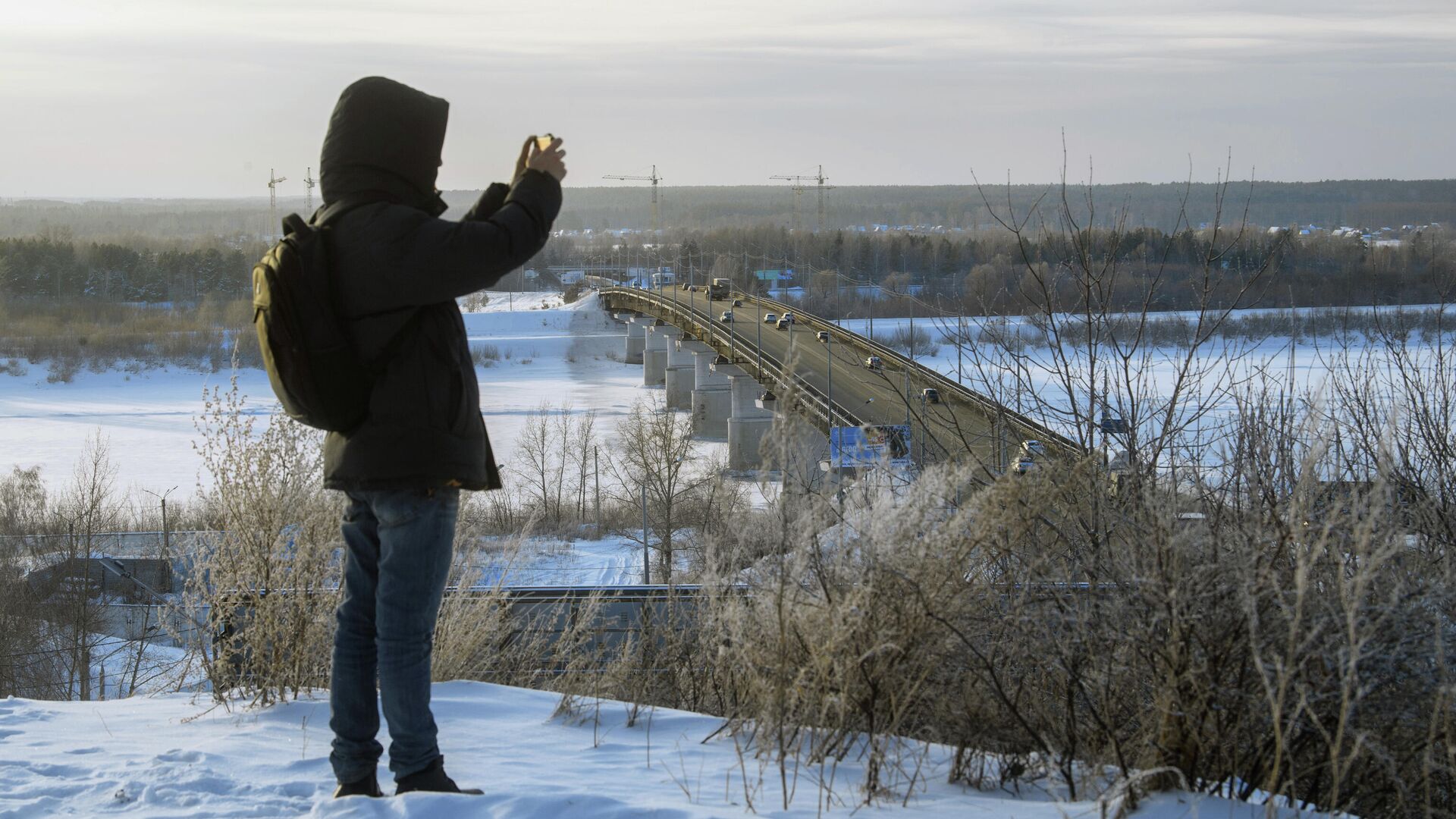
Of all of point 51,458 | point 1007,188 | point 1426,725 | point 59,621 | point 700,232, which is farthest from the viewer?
point 700,232

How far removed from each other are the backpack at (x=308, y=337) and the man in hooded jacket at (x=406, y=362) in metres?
0.04

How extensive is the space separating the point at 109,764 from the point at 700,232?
154 meters

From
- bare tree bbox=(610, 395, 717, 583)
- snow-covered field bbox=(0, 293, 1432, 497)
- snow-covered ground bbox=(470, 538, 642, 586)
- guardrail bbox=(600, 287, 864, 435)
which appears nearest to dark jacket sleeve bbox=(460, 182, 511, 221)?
snow-covered ground bbox=(470, 538, 642, 586)

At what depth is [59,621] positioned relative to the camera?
925 inches

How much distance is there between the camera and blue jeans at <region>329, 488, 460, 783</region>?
340cm

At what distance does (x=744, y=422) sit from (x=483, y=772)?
143 feet

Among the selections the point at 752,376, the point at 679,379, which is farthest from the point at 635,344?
the point at 752,376

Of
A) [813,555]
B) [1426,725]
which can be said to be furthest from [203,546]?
[1426,725]

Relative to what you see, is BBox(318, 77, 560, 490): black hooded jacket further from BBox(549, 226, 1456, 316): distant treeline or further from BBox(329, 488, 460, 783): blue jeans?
BBox(549, 226, 1456, 316): distant treeline

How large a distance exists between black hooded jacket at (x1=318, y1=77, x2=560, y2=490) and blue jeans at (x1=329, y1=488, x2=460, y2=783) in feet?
0.43

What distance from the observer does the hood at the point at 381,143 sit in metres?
3.37

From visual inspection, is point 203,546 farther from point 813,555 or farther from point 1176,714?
point 1176,714

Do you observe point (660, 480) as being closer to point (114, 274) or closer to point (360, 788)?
point (360, 788)

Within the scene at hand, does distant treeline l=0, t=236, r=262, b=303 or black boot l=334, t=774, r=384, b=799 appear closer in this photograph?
black boot l=334, t=774, r=384, b=799
